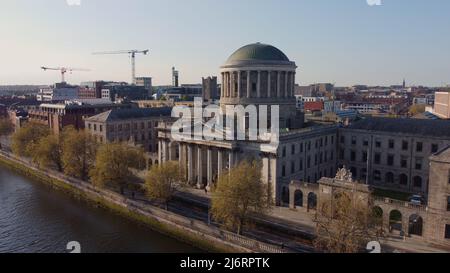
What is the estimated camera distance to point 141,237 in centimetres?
4844

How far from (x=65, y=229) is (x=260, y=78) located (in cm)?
3849

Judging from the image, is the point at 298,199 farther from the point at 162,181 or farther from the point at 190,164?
the point at 162,181

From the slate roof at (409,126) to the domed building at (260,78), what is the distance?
1311 cm

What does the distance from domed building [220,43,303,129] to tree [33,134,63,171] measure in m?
32.9

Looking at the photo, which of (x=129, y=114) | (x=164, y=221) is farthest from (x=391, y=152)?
(x=129, y=114)

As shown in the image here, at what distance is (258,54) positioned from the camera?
68625 millimetres

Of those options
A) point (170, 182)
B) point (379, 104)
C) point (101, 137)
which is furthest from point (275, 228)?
point (379, 104)

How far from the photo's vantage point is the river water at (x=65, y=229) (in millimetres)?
45781

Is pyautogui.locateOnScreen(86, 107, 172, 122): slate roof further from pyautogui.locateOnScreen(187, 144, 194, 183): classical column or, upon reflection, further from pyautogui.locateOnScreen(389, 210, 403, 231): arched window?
pyautogui.locateOnScreen(389, 210, 403, 231): arched window

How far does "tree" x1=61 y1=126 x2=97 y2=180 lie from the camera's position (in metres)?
69.0

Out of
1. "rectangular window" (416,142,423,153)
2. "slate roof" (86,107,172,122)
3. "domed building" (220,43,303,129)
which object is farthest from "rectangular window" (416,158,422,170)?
"slate roof" (86,107,172,122)
